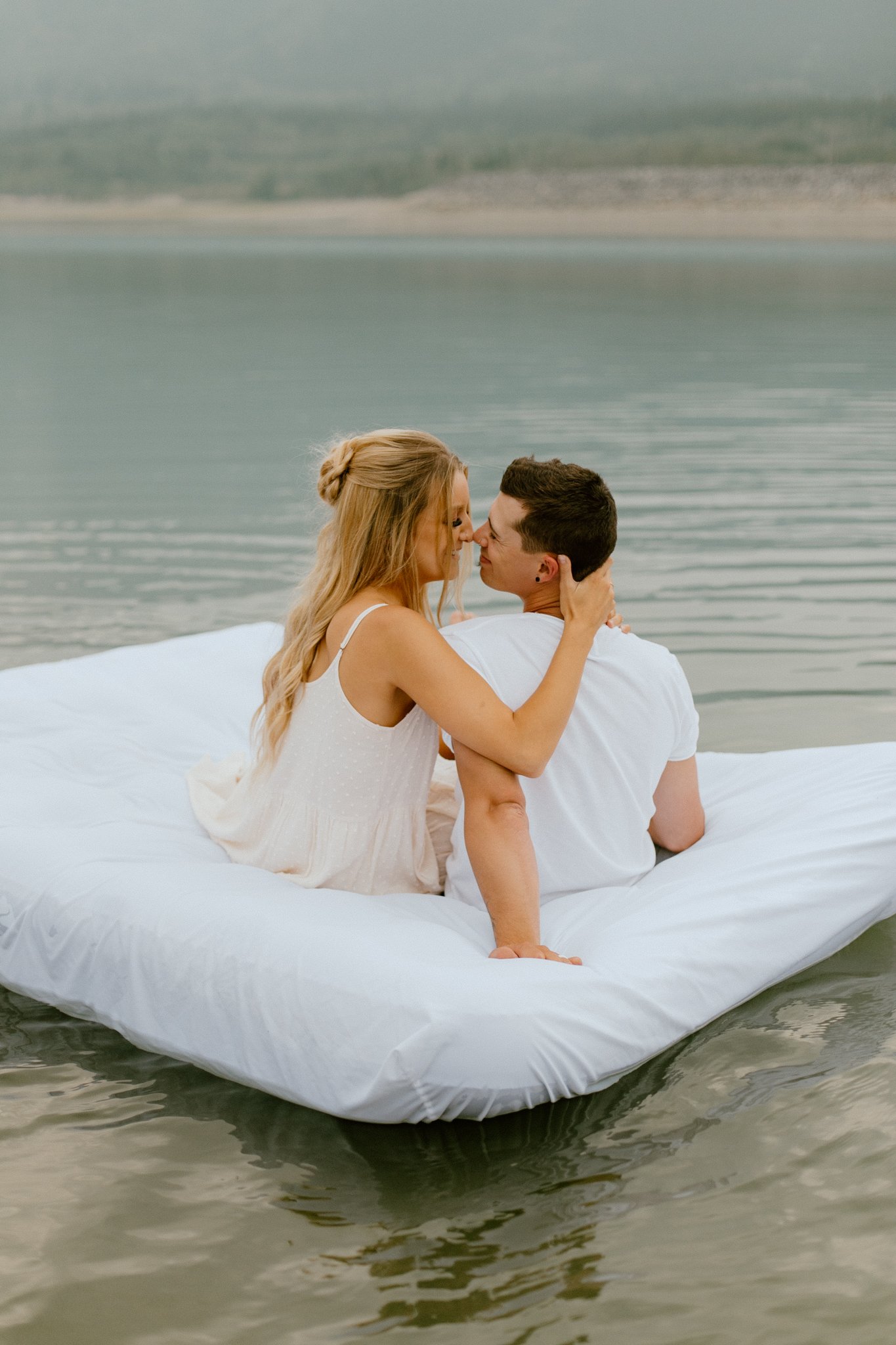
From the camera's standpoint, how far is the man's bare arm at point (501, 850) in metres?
2.65

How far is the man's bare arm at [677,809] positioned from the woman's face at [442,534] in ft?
2.36

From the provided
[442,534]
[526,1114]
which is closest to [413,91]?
[442,534]

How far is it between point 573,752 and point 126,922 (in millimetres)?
967

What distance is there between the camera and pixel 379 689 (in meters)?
2.77

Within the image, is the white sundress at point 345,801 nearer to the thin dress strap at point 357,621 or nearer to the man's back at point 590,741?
the thin dress strap at point 357,621

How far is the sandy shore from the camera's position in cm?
8638

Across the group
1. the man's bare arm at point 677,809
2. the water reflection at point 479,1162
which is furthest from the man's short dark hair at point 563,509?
the water reflection at point 479,1162

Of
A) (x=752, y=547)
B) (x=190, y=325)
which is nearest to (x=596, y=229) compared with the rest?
(x=190, y=325)

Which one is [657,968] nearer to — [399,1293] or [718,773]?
[399,1293]

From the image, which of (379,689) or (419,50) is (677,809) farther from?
(419,50)

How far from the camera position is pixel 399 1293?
2.15 meters

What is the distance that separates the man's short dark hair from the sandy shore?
8817 cm

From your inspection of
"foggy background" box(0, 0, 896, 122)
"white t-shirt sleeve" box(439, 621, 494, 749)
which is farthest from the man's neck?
"foggy background" box(0, 0, 896, 122)

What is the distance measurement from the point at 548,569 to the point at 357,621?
1.30 feet
